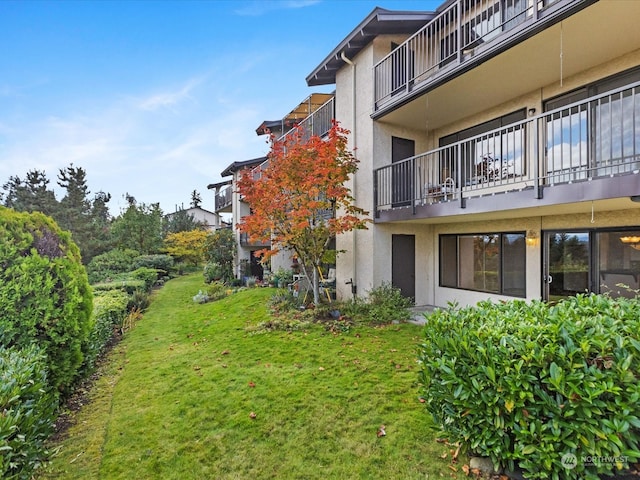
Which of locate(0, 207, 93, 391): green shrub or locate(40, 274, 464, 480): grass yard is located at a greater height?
locate(0, 207, 93, 391): green shrub

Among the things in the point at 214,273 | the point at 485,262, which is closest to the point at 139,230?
the point at 214,273

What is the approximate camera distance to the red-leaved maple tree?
30.7ft

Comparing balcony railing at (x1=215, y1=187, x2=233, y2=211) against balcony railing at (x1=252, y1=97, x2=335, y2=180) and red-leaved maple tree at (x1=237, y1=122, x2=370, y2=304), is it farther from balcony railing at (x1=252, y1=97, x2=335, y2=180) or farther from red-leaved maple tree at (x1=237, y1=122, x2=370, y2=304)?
red-leaved maple tree at (x1=237, y1=122, x2=370, y2=304)

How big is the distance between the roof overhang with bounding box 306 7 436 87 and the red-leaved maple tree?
3095mm

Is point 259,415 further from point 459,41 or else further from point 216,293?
point 216,293

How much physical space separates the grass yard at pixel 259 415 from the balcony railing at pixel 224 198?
765 inches

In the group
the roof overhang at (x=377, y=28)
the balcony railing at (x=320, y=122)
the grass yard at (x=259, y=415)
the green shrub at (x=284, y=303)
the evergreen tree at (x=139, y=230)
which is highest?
the roof overhang at (x=377, y=28)

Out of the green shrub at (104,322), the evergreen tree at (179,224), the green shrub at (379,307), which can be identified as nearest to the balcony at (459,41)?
the green shrub at (379,307)

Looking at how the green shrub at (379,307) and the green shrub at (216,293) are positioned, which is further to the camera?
the green shrub at (216,293)

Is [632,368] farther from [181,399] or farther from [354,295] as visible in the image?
[354,295]

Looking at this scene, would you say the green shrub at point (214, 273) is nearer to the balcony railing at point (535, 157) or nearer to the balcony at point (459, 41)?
the balcony railing at point (535, 157)

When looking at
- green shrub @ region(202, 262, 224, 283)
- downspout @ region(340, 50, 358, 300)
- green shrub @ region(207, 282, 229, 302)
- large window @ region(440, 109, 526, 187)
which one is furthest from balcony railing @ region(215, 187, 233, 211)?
large window @ region(440, 109, 526, 187)

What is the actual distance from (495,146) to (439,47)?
3405mm

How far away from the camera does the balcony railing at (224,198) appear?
84.9ft
